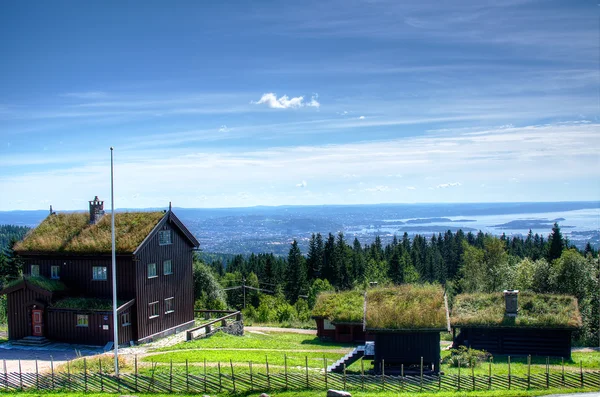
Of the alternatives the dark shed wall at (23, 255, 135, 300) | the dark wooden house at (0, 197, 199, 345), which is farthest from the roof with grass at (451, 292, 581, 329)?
the dark shed wall at (23, 255, 135, 300)

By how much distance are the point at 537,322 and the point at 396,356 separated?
11.8 metres

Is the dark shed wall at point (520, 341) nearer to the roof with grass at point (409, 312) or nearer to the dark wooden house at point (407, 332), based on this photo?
the roof with grass at point (409, 312)

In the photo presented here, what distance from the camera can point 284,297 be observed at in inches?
3509

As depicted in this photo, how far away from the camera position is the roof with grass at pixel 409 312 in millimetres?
28516

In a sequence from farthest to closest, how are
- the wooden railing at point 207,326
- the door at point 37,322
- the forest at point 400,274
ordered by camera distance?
1. the forest at point 400,274
2. the wooden railing at point 207,326
3. the door at point 37,322

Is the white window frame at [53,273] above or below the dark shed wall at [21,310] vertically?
above

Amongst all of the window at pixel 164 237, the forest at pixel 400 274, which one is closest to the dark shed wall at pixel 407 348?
the window at pixel 164 237

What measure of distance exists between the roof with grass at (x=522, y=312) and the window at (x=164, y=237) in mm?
20363

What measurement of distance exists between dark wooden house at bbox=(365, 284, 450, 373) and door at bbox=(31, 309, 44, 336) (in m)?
21.8

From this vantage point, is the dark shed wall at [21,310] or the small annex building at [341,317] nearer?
the dark shed wall at [21,310]

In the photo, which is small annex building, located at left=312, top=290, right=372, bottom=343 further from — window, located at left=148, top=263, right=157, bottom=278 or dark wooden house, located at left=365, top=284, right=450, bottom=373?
window, located at left=148, top=263, right=157, bottom=278

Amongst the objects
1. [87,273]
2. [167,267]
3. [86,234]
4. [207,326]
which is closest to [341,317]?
[207,326]

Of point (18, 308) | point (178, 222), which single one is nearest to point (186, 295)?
point (178, 222)

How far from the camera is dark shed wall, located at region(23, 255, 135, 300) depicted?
37.2m
